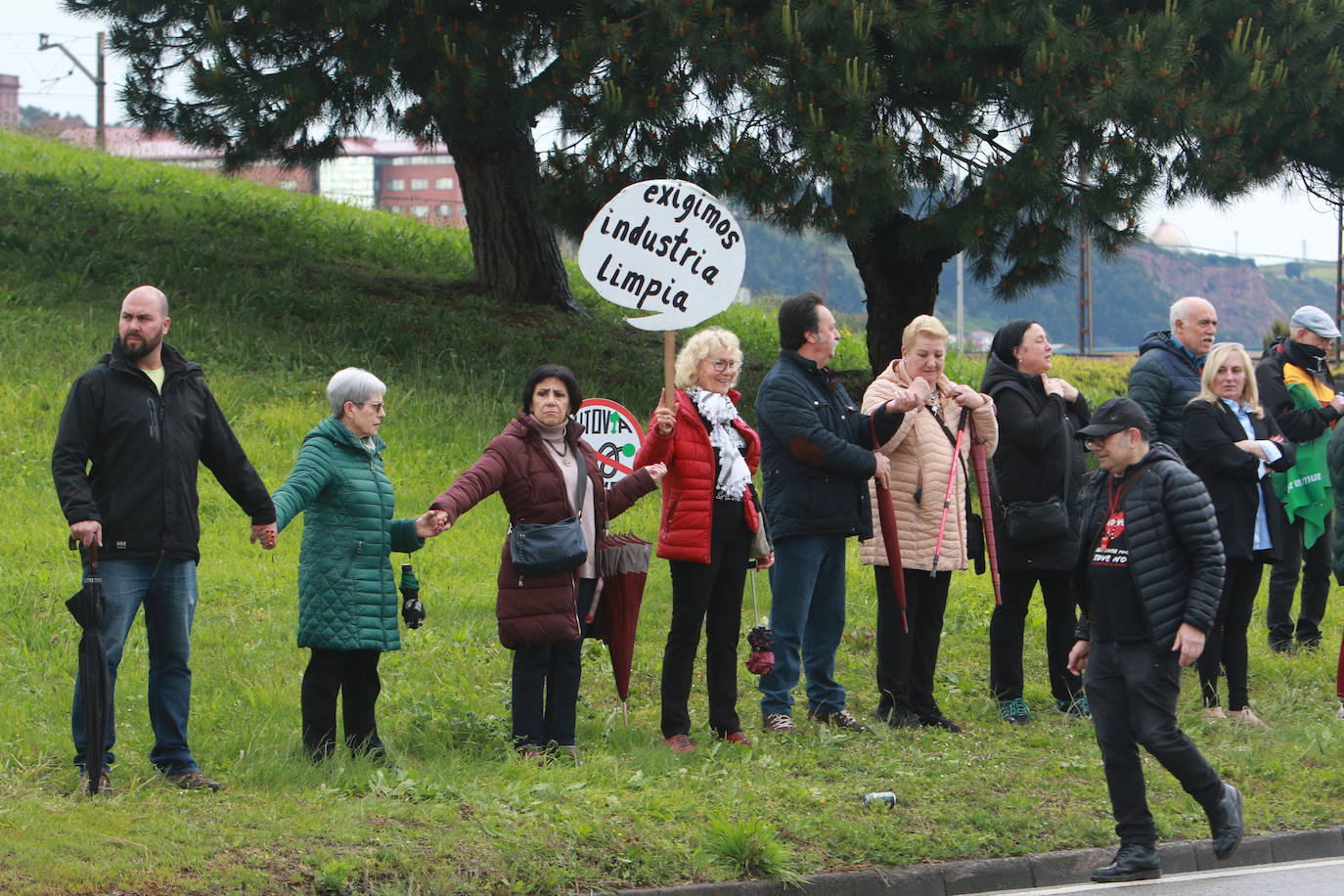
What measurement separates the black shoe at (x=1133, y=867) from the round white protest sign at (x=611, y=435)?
10.7 feet

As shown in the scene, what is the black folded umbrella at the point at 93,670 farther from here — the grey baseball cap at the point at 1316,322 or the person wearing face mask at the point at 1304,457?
the grey baseball cap at the point at 1316,322

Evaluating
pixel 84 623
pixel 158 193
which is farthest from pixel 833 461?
pixel 158 193

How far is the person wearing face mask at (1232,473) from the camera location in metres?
7.99

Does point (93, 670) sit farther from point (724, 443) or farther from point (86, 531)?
point (724, 443)

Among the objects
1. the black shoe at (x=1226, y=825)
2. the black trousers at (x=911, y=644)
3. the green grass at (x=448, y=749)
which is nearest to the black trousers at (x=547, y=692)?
the green grass at (x=448, y=749)

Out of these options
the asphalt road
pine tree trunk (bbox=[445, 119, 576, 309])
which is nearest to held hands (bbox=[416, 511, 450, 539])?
the asphalt road

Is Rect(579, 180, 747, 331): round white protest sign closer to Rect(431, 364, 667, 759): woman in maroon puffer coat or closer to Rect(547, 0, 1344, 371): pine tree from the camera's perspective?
Rect(431, 364, 667, 759): woman in maroon puffer coat

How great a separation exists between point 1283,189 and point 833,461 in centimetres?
1014

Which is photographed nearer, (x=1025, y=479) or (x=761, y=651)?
(x=761, y=651)

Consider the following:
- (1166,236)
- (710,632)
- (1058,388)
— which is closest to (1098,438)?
(1058,388)

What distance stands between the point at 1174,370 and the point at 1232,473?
81 centimetres

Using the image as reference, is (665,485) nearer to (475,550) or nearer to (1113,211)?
(475,550)

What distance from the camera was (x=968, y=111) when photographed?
13.5 meters

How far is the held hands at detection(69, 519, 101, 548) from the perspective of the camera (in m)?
5.74
